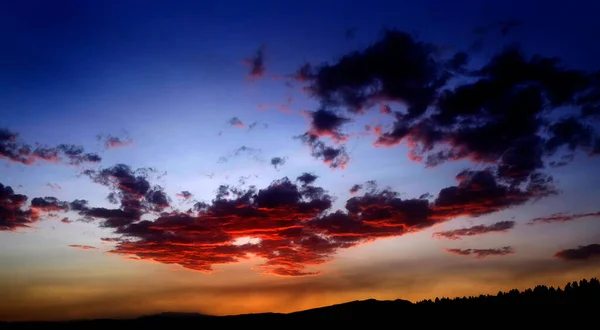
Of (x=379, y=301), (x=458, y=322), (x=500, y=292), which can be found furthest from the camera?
(x=379, y=301)

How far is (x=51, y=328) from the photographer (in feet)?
266

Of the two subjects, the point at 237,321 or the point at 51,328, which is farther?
the point at 237,321

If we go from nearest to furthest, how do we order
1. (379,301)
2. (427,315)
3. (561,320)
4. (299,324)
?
1. (561,320)
2. (427,315)
3. (299,324)
4. (379,301)

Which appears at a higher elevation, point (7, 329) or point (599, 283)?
point (599, 283)

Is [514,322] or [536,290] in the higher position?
[536,290]

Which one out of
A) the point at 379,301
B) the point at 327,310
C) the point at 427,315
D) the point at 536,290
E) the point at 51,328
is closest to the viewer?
the point at 536,290

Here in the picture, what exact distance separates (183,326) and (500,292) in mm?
62037

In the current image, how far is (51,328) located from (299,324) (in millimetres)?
51592

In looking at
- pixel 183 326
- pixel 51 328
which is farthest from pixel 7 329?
pixel 183 326

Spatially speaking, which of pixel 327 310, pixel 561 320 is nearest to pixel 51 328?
pixel 327 310

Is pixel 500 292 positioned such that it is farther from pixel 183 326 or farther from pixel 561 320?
pixel 183 326

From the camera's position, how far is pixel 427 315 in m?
49.4

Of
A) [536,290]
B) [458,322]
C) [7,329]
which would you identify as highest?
[536,290]

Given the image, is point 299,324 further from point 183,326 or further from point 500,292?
point 500,292
